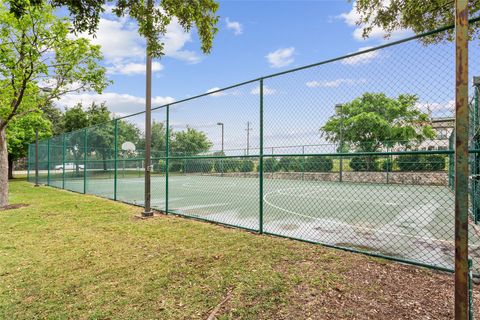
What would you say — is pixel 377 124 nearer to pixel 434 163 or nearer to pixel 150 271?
pixel 150 271

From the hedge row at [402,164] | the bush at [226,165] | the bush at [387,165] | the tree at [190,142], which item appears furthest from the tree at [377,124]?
the bush at [387,165]

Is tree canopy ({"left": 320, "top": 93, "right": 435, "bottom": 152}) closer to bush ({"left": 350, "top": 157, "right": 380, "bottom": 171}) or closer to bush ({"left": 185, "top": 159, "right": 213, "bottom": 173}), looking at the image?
bush ({"left": 350, "top": 157, "right": 380, "bottom": 171})

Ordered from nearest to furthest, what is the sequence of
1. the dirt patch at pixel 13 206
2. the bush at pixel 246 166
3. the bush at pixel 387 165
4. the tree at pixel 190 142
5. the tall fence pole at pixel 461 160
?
the tall fence pole at pixel 461 160 → the tree at pixel 190 142 → the bush at pixel 246 166 → the dirt patch at pixel 13 206 → the bush at pixel 387 165

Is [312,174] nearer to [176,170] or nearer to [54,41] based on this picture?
[176,170]

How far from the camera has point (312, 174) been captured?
9.24 metres

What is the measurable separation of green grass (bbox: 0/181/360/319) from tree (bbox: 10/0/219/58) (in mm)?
2855

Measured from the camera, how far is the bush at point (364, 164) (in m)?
8.48

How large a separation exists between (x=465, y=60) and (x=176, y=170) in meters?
8.59

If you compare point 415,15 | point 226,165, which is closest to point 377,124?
point 415,15

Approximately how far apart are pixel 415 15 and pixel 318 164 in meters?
3.93

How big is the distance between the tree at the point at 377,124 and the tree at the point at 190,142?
3009 millimetres

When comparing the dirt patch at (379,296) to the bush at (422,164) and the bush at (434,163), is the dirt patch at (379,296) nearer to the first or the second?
the bush at (422,164)

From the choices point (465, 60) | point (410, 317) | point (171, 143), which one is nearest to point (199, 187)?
point (171, 143)

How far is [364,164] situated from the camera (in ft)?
29.6
